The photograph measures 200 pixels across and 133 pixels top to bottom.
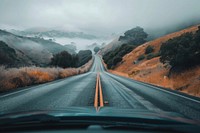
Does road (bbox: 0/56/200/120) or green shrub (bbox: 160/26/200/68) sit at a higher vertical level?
green shrub (bbox: 160/26/200/68)

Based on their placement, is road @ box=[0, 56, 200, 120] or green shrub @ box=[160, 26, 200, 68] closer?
road @ box=[0, 56, 200, 120]

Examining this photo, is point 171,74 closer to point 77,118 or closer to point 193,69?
point 193,69

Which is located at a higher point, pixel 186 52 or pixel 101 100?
pixel 186 52

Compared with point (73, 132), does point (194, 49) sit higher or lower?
higher

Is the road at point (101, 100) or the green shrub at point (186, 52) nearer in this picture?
the road at point (101, 100)

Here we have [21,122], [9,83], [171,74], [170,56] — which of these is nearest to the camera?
[21,122]

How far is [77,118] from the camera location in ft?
11.1

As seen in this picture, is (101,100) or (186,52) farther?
(186,52)

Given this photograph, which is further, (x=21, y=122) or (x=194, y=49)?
(x=194, y=49)

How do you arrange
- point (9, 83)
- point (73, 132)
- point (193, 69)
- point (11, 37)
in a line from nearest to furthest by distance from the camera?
point (73, 132)
point (9, 83)
point (193, 69)
point (11, 37)

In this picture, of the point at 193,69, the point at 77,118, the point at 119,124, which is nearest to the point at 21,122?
the point at 77,118

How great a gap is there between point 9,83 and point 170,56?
59.3 ft

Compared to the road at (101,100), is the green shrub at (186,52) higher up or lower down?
higher up

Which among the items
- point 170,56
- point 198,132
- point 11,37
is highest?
point 11,37
